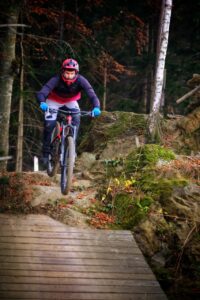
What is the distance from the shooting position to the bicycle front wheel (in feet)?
28.5

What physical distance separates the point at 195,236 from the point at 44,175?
392cm

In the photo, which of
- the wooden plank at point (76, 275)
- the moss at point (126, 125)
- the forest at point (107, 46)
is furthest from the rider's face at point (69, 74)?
the forest at point (107, 46)

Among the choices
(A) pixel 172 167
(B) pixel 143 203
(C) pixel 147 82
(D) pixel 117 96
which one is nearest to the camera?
(B) pixel 143 203

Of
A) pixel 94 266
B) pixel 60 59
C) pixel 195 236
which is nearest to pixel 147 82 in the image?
pixel 60 59

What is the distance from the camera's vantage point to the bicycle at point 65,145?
8727 mm

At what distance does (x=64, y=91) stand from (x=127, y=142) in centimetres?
429

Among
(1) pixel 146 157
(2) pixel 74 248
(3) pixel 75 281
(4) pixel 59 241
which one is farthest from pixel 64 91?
(3) pixel 75 281

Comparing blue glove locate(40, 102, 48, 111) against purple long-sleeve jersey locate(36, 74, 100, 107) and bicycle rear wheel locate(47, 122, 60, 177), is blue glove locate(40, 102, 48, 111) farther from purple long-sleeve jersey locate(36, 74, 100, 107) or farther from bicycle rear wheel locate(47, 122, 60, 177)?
bicycle rear wheel locate(47, 122, 60, 177)

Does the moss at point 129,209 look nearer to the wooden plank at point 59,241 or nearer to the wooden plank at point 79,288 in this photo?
the wooden plank at point 59,241

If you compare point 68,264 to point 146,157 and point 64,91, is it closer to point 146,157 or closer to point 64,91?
point 64,91

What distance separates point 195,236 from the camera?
833 centimetres

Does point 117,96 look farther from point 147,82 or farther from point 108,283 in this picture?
point 108,283

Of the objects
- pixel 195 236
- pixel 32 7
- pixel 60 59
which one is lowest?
pixel 195 236

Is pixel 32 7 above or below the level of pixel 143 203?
above
